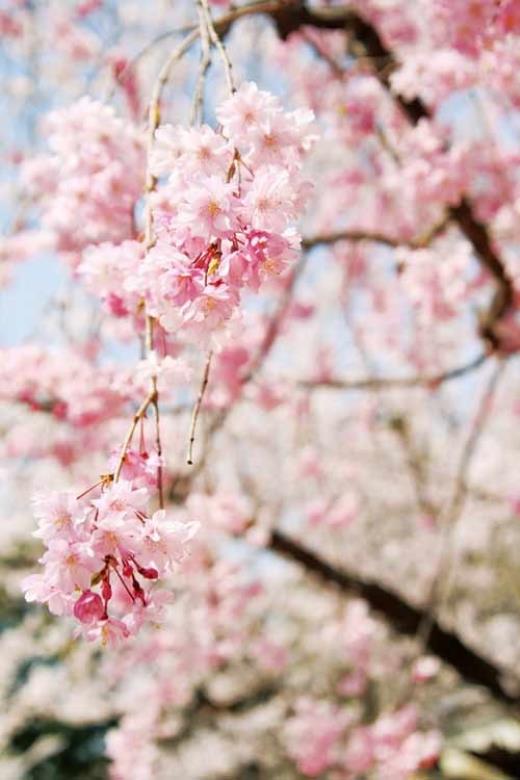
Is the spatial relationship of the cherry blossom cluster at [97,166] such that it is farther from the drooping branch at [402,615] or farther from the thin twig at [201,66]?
the drooping branch at [402,615]

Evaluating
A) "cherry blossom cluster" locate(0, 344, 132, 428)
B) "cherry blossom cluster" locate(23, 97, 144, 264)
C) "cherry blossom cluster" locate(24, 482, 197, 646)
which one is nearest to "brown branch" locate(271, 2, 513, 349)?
"cherry blossom cluster" locate(23, 97, 144, 264)

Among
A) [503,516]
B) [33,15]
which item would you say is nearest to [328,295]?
[503,516]

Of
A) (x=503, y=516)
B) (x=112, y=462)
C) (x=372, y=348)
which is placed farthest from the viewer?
(x=503, y=516)

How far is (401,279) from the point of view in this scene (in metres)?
3.45

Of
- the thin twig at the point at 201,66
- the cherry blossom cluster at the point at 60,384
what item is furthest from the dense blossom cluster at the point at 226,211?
the cherry blossom cluster at the point at 60,384

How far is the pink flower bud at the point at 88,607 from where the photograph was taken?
3.29 ft

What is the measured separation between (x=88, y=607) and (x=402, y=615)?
374 cm

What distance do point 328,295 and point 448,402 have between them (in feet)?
5.40

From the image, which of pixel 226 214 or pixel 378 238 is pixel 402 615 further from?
pixel 226 214

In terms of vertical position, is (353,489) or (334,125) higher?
(334,125)

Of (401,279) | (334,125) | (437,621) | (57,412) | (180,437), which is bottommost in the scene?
(437,621)

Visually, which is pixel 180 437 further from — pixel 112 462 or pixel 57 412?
pixel 112 462

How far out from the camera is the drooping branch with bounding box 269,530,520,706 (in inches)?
171

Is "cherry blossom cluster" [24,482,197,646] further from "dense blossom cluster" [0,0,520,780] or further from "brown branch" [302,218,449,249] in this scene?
"brown branch" [302,218,449,249]
